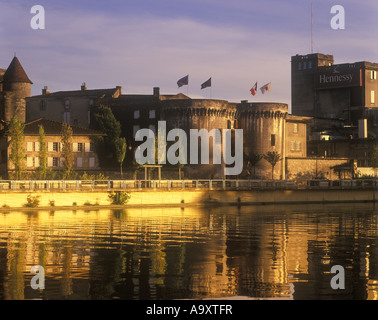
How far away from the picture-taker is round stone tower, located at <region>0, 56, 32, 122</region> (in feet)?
339

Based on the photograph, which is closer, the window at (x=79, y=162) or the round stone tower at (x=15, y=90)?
the window at (x=79, y=162)

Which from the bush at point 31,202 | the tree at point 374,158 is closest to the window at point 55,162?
the bush at point 31,202

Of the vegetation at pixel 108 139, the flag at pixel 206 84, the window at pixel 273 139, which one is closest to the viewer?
the flag at pixel 206 84

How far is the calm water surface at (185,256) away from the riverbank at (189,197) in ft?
25.6

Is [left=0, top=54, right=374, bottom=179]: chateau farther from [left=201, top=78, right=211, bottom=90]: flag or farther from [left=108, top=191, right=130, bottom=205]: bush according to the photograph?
Answer: [left=108, top=191, right=130, bottom=205]: bush

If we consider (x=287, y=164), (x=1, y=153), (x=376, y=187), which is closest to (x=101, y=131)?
(x=1, y=153)

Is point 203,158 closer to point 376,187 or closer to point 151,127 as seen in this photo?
point 151,127

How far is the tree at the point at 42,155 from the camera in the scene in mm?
77756

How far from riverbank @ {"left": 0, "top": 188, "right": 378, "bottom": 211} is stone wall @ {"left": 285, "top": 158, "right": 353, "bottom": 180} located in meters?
14.1

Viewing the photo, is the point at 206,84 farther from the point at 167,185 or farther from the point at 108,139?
the point at 167,185

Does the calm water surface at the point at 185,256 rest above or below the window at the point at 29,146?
below

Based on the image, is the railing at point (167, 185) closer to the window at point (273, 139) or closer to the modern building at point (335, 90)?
the window at point (273, 139)

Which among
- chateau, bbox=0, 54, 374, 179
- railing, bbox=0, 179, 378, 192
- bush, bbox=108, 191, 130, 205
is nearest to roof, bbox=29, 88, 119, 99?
chateau, bbox=0, 54, 374, 179

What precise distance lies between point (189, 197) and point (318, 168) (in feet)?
106
